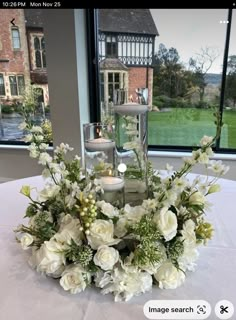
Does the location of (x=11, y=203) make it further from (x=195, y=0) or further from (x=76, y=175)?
(x=195, y=0)

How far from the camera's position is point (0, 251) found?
0.92m

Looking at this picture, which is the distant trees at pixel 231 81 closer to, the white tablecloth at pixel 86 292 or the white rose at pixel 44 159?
the white tablecloth at pixel 86 292

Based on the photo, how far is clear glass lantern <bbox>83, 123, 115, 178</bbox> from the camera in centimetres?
94

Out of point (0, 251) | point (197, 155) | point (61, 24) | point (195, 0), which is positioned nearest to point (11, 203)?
point (0, 251)

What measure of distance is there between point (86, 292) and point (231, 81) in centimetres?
253

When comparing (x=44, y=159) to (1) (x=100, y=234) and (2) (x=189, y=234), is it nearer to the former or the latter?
(1) (x=100, y=234)

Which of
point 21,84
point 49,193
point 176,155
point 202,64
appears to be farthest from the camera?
point 21,84

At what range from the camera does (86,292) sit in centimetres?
75

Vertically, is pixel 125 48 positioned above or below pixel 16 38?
below

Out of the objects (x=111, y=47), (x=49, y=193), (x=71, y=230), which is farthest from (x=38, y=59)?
(x=71, y=230)

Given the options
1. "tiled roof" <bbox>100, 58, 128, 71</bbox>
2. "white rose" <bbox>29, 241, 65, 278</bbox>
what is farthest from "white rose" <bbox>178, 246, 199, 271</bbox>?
"tiled roof" <bbox>100, 58, 128, 71</bbox>

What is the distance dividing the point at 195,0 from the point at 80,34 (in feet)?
3.40

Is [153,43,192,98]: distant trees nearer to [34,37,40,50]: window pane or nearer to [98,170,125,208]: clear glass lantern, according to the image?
[34,37,40,50]: window pane

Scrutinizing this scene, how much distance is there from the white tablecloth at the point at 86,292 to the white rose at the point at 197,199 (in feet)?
0.69
